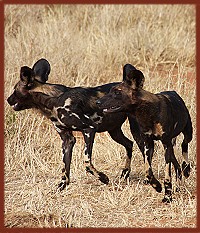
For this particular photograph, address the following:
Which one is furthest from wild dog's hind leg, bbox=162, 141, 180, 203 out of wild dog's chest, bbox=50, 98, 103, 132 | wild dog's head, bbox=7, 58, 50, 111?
wild dog's head, bbox=7, 58, 50, 111

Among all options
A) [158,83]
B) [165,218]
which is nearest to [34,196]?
[165,218]

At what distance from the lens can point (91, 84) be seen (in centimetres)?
1020

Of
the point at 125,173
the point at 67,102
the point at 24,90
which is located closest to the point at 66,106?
the point at 67,102

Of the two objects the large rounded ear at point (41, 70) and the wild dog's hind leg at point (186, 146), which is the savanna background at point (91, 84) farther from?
the large rounded ear at point (41, 70)

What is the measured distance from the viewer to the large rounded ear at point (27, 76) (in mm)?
6480

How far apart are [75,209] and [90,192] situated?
565 mm

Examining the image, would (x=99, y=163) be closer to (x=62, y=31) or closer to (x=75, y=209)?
(x=75, y=209)

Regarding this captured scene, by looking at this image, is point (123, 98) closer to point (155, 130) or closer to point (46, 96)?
point (155, 130)

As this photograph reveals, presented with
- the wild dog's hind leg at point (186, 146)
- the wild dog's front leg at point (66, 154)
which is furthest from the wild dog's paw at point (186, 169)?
the wild dog's front leg at point (66, 154)

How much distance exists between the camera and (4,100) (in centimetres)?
852

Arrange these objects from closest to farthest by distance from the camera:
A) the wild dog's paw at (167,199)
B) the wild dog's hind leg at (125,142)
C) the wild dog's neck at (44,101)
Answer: the wild dog's paw at (167,199) < the wild dog's neck at (44,101) < the wild dog's hind leg at (125,142)

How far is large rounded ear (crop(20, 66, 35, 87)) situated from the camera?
6480mm

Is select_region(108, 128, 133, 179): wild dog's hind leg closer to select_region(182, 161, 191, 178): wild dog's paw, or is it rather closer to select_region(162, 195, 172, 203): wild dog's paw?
select_region(182, 161, 191, 178): wild dog's paw

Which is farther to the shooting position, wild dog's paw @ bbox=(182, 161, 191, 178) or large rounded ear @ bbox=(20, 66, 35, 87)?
wild dog's paw @ bbox=(182, 161, 191, 178)
